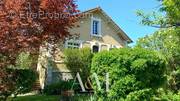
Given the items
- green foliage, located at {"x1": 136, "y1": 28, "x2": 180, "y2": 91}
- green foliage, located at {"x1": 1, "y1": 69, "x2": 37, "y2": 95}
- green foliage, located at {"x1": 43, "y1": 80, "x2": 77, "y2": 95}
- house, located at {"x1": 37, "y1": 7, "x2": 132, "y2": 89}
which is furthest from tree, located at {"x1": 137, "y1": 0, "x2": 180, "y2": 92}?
house, located at {"x1": 37, "y1": 7, "x2": 132, "y2": 89}

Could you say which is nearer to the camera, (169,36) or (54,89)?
(169,36)

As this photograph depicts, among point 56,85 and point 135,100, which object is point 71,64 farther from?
point 135,100

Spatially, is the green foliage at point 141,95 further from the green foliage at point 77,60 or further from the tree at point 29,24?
the green foliage at point 77,60

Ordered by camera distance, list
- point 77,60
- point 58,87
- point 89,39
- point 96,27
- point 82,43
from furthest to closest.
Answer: point 96,27
point 89,39
point 82,43
point 77,60
point 58,87

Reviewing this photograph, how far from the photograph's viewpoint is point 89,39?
35.6 metres

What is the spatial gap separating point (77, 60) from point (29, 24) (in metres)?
12.1

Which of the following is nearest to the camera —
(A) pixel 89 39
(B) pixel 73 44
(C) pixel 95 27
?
(B) pixel 73 44

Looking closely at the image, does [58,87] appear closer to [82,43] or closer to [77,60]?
[77,60]

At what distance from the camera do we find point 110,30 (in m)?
38.1

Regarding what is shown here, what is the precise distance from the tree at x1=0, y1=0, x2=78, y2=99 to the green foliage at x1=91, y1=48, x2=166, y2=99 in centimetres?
427

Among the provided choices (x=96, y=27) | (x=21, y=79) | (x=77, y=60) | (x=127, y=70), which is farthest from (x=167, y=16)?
(x=96, y=27)

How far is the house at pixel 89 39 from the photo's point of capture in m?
31.1

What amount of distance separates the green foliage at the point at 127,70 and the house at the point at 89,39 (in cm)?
1480

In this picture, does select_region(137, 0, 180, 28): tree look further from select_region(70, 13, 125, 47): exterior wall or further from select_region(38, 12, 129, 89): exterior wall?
select_region(70, 13, 125, 47): exterior wall
